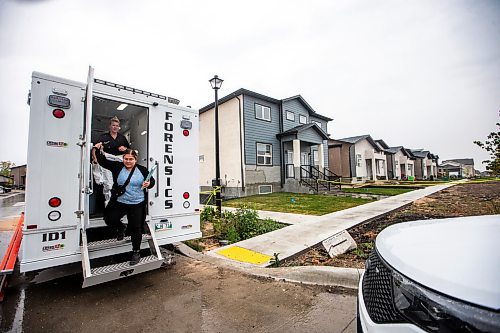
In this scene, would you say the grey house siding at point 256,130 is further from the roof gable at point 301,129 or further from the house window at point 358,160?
the house window at point 358,160

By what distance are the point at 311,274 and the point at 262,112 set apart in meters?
15.7

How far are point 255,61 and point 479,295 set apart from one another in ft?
69.7

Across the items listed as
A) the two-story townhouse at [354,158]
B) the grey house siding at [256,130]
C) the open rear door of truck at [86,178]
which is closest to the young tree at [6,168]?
the grey house siding at [256,130]

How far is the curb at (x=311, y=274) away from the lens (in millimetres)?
3492

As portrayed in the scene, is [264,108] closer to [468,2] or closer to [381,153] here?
[468,2]

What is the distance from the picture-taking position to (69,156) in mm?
3344

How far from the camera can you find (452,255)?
1321 mm

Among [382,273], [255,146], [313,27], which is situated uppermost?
[313,27]

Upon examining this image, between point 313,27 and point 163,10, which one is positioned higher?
point 313,27

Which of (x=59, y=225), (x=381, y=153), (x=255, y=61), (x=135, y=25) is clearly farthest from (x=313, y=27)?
(x=381, y=153)

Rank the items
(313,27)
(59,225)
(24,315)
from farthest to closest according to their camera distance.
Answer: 1. (313,27)
2. (59,225)
3. (24,315)

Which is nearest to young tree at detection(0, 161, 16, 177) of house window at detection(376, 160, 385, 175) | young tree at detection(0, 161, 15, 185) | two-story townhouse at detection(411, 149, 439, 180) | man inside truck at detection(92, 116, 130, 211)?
young tree at detection(0, 161, 15, 185)

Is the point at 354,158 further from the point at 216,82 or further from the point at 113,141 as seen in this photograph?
the point at 113,141

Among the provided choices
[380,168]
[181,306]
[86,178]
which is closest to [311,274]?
[181,306]
